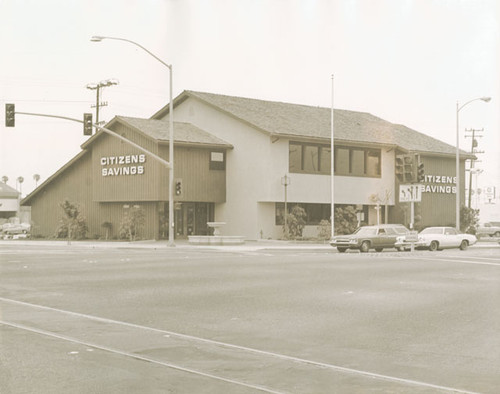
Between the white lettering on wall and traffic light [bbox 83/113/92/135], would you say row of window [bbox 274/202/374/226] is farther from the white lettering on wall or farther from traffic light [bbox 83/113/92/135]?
traffic light [bbox 83/113/92/135]

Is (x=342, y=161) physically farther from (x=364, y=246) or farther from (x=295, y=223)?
(x=364, y=246)

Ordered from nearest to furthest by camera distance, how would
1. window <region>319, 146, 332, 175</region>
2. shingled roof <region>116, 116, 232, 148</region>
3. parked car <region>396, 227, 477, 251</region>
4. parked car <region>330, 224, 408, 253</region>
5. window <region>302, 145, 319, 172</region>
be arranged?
1. parked car <region>330, 224, 408, 253</region>
2. parked car <region>396, 227, 477, 251</region>
3. shingled roof <region>116, 116, 232, 148</region>
4. window <region>302, 145, 319, 172</region>
5. window <region>319, 146, 332, 175</region>

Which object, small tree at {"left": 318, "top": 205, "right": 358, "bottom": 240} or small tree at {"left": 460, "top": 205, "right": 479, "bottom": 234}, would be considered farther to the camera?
small tree at {"left": 460, "top": 205, "right": 479, "bottom": 234}

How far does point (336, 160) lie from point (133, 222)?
14.4 meters

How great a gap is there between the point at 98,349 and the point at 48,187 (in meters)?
49.7

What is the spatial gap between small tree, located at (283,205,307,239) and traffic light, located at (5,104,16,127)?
1946 cm

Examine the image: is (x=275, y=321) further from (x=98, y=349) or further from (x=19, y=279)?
(x=19, y=279)

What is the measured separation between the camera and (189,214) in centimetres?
5147

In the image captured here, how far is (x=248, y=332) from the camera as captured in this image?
468 inches

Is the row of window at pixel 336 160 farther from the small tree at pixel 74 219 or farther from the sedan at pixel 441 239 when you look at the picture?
the small tree at pixel 74 219

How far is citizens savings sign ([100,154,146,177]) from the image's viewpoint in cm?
4944

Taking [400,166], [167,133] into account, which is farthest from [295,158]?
[400,166]

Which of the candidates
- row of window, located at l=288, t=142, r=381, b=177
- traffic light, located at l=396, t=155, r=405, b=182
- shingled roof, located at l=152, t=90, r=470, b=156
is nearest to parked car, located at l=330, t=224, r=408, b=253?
traffic light, located at l=396, t=155, r=405, b=182

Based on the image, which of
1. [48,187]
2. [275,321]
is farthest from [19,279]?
[48,187]
